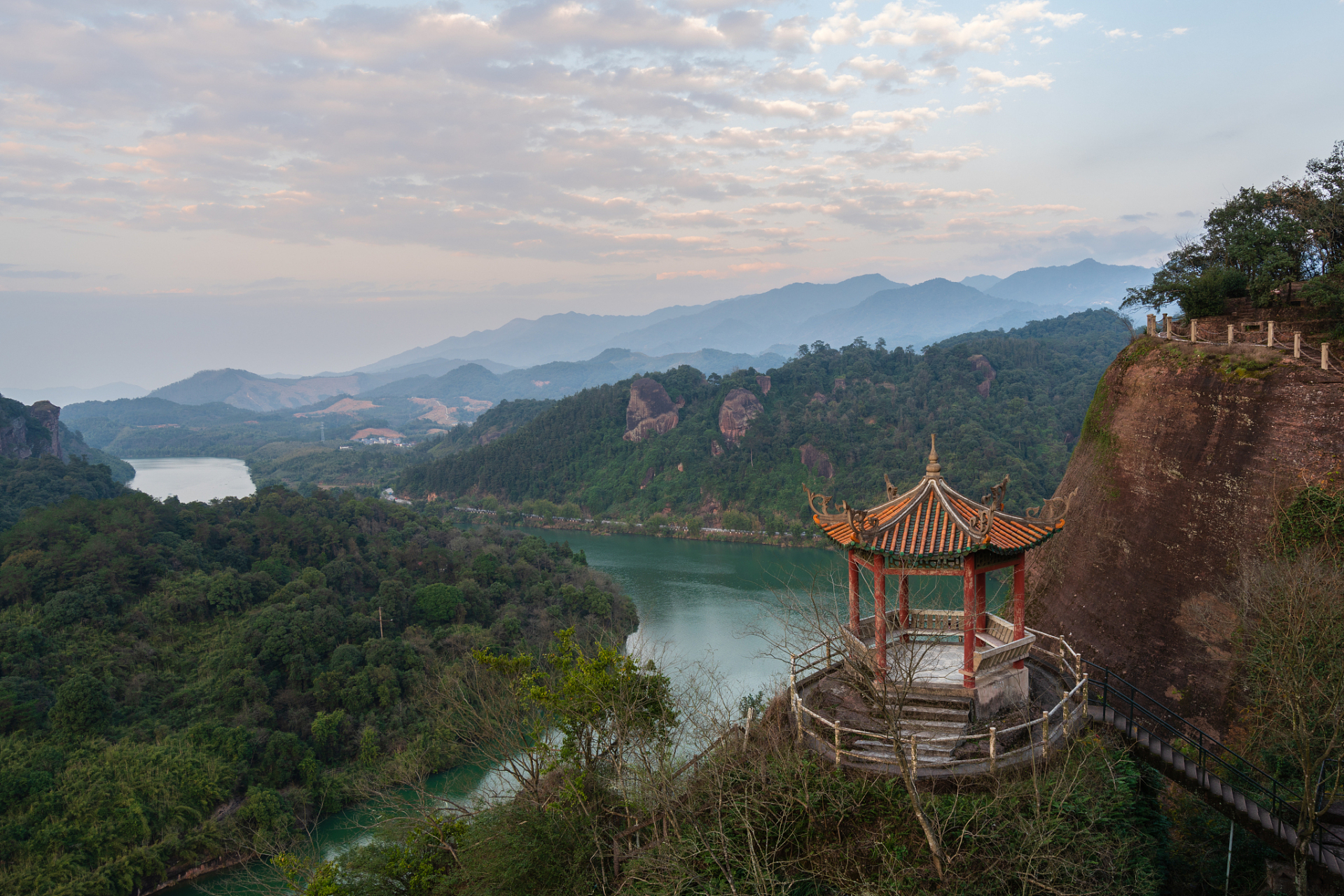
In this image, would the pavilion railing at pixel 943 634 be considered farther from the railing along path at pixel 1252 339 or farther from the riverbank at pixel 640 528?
the riverbank at pixel 640 528

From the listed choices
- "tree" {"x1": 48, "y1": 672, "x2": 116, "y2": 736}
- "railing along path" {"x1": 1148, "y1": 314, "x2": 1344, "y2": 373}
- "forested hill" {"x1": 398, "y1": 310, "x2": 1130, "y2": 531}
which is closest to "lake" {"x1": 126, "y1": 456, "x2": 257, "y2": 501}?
"forested hill" {"x1": 398, "y1": 310, "x2": 1130, "y2": 531}

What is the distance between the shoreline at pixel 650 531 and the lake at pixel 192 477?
1202 inches

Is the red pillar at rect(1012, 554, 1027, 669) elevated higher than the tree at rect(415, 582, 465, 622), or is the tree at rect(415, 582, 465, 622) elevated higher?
the red pillar at rect(1012, 554, 1027, 669)

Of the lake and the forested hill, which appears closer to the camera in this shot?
the forested hill

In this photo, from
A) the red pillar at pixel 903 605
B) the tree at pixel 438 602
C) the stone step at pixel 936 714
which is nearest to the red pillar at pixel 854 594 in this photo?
the red pillar at pixel 903 605

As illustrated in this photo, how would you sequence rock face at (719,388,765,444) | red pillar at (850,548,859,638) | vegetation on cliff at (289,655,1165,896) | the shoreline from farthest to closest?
1. rock face at (719,388,765,444)
2. the shoreline
3. red pillar at (850,548,859,638)
4. vegetation on cliff at (289,655,1165,896)

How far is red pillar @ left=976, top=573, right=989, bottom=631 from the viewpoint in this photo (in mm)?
9219

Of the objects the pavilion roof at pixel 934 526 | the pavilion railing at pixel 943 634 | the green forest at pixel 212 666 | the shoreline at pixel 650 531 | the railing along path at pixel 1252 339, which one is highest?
the railing along path at pixel 1252 339

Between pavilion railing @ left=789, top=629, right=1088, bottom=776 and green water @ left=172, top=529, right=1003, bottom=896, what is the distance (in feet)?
5.35

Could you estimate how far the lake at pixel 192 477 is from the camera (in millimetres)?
87750

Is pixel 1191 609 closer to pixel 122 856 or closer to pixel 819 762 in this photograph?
pixel 819 762

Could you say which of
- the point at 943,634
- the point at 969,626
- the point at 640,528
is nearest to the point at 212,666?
the point at 943,634

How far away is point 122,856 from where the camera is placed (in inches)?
712

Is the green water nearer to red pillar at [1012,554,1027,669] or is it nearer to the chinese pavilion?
the chinese pavilion
